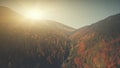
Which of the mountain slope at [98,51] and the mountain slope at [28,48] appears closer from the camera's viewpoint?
Answer: the mountain slope at [98,51]

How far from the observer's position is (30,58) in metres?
69.4

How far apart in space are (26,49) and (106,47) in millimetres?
39220

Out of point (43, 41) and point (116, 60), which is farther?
point (43, 41)

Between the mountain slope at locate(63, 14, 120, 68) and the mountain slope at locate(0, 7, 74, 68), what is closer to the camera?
the mountain slope at locate(63, 14, 120, 68)

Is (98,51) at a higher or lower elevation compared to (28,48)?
higher

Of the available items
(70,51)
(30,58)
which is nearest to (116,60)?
(70,51)

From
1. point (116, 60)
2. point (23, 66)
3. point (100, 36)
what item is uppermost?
point (100, 36)

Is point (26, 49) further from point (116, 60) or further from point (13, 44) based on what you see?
point (116, 60)

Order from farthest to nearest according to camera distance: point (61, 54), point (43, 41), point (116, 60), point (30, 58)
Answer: point (43, 41) → point (61, 54) → point (30, 58) → point (116, 60)

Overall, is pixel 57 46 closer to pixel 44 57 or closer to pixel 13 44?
pixel 44 57

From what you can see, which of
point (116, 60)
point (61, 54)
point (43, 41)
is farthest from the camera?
point (43, 41)

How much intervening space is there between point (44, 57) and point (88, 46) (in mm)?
24753

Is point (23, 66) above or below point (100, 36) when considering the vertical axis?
below

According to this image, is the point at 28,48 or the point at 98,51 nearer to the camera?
the point at 98,51
